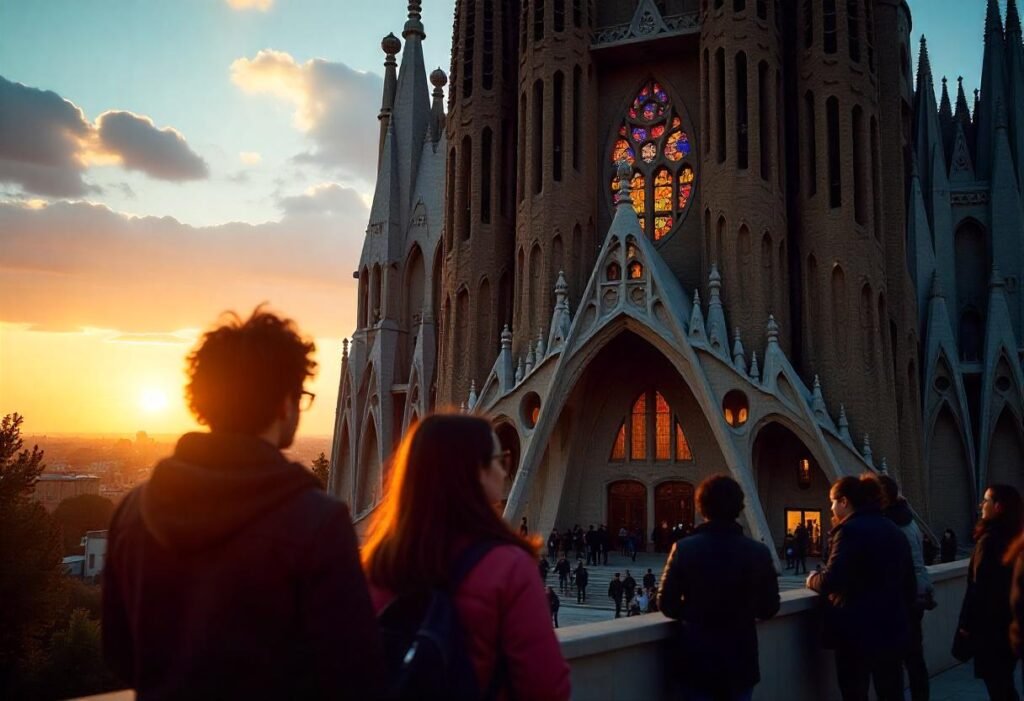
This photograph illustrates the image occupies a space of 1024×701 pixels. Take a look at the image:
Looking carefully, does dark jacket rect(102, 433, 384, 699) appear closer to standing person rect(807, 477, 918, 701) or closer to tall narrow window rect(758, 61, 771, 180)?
standing person rect(807, 477, 918, 701)

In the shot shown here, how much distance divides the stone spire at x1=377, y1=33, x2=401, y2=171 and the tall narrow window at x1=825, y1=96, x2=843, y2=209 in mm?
19583

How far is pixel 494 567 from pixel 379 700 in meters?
0.44

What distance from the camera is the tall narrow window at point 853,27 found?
28.7 metres

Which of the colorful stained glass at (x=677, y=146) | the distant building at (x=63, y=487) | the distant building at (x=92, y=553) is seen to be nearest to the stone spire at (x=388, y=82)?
the colorful stained glass at (x=677, y=146)

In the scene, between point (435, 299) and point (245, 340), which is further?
point (435, 299)

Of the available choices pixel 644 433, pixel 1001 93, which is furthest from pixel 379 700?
pixel 1001 93

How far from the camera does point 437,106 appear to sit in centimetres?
4331

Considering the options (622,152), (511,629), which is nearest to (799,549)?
(622,152)

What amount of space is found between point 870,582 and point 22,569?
84.8 ft

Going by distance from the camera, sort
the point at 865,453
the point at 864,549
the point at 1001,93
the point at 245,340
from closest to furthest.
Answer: the point at 245,340 → the point at 864,549 → the point at 865,453 → the point at 1001,93

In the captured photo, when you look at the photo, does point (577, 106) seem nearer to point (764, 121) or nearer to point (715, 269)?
point (764, 121)

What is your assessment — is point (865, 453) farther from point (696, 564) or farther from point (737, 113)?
point (696, 564)

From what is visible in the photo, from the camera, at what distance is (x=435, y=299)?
37.6m

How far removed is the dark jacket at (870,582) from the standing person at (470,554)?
3.26 metres
